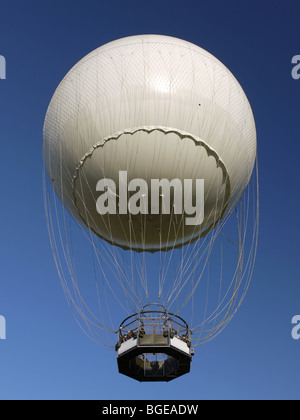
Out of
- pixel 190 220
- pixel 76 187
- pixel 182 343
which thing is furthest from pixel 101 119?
pixel 182 343

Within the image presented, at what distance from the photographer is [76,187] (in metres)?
21.1

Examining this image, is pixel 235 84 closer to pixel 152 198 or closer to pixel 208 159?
pixel 208 159

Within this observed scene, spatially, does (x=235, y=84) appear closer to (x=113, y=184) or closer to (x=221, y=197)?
(x=221, y=197)

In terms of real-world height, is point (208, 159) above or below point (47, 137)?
below

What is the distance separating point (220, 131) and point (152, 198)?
3.04 m

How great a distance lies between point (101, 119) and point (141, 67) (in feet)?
7.01

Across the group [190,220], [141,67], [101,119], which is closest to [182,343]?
[190,220]

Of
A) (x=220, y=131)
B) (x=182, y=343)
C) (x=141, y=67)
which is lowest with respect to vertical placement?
(x=182, y=343)

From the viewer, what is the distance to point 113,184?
2009 centimetres

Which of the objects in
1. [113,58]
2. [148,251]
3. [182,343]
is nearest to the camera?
[182,343]

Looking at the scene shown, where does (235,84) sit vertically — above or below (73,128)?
above

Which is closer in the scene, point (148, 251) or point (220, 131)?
point (220, 131)

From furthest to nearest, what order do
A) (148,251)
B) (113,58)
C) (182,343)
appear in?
(148,251)
(113,58)
(182,343)

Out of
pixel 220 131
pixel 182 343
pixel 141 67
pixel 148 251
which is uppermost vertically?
pixel 141 67
